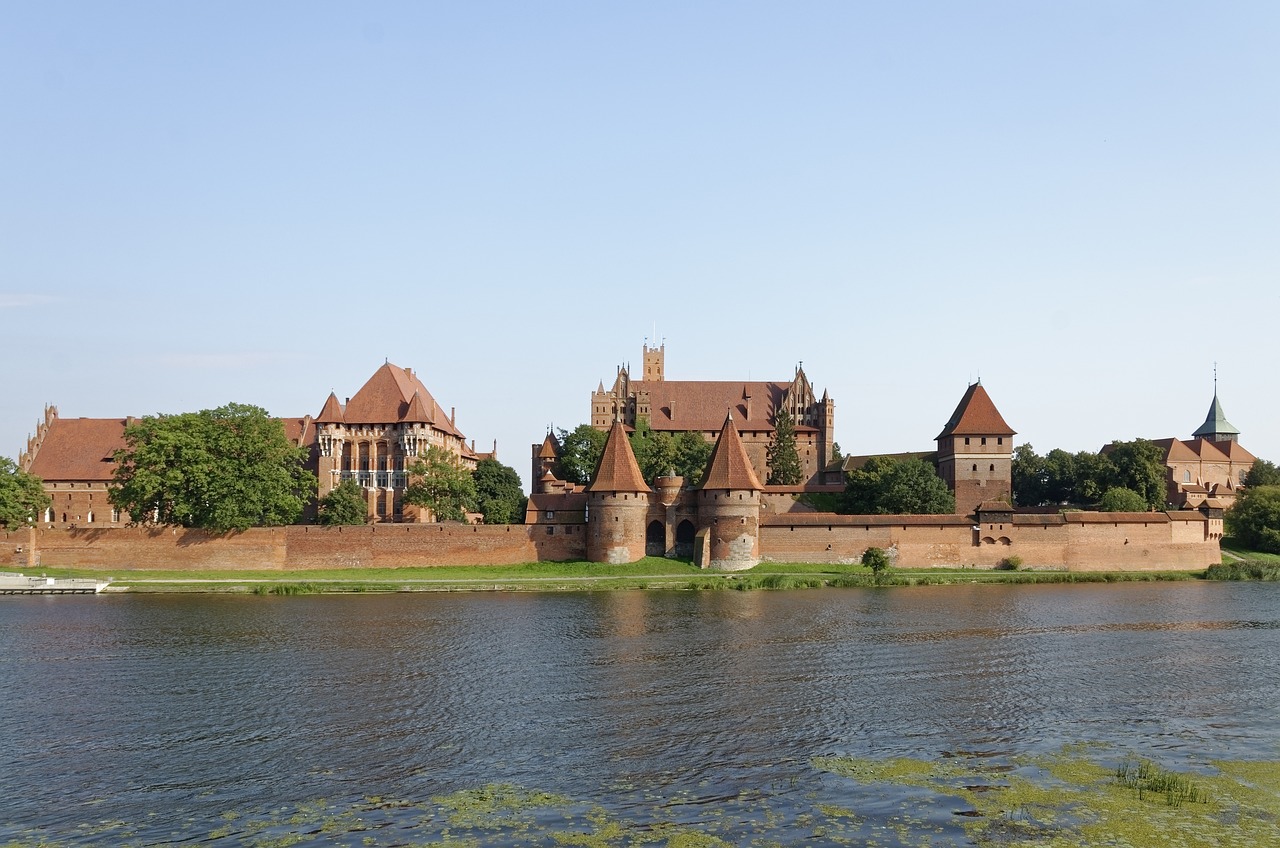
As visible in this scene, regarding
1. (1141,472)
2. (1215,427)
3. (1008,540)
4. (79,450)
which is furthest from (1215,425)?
(79,450)

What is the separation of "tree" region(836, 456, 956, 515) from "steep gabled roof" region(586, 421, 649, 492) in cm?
1093

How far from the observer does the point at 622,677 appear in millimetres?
22953

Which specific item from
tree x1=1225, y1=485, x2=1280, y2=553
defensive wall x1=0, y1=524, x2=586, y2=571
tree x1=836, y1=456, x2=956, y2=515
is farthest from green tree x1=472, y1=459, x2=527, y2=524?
tree x1=1225, y1=485, x2=1280, y2=553

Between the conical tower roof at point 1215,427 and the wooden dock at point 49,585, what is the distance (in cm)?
8300

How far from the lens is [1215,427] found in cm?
9362

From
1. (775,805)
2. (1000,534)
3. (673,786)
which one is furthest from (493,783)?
(1000,534)

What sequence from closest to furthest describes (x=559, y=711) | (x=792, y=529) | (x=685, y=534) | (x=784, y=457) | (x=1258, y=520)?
(x=559, y=711) < (x=792, y=529) < (x=685, y=534) < (x=1258, y=520) < (x=784, y=457)

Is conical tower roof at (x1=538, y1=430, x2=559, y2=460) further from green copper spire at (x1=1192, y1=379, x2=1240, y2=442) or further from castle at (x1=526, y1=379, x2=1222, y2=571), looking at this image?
green copper spire at (x1=1192, y1=379, x2=1240, y2=442)

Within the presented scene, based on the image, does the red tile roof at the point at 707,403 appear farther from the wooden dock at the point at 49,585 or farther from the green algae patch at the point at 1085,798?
the green algae patch at the point at 1085,798

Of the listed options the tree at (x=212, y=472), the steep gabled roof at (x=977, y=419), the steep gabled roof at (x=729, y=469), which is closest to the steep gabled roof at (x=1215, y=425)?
the steep gabled roof at (x=977, y=419)

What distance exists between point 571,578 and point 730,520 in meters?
7.52

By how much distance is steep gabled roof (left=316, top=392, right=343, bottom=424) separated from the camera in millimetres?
62719

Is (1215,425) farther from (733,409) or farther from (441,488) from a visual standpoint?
(441,488)

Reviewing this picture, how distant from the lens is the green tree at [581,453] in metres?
62.7
